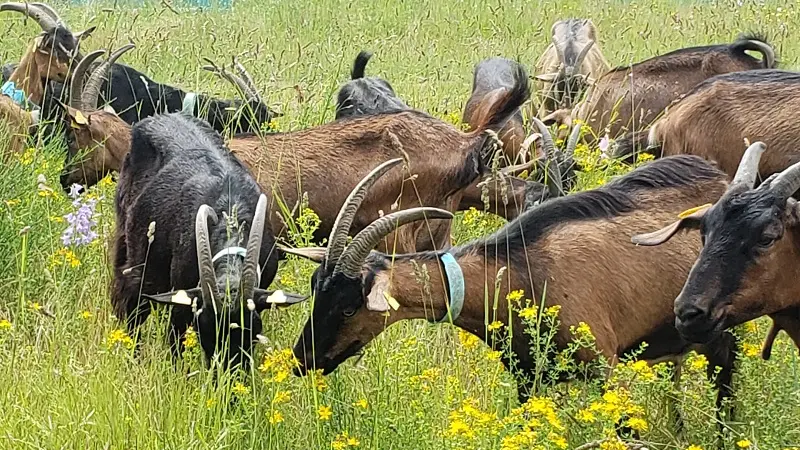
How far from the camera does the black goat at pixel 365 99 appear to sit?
27.6ft

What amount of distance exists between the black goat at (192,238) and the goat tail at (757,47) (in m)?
4.55

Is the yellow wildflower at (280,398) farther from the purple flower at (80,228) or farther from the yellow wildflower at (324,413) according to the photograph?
the purple flower at (80,228)

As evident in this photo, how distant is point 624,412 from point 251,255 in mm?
1828

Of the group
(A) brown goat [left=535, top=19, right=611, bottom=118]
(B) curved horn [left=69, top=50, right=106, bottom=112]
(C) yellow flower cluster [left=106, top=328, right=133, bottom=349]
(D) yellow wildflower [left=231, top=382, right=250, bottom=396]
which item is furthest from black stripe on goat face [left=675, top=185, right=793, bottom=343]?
(A) brown goat [left=535, top=19, right=611, bottom=118]

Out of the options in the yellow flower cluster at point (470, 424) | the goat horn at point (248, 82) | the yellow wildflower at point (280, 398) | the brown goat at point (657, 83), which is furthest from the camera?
the brown goat at point (657, 83)

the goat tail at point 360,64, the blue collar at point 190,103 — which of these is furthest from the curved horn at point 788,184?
the goat tail at point 360,64

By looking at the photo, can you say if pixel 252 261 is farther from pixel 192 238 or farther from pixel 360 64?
pixel 360 64

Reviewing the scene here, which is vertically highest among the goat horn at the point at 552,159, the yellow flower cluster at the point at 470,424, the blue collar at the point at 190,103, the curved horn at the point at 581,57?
the yellow flower cluster at the point at 470,424

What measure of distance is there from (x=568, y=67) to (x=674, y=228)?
5.41 meters

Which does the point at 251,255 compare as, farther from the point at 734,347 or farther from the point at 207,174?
the point at 734,347

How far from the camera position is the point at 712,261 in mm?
4531

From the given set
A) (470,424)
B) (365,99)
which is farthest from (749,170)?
(365,99)

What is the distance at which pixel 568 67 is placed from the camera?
10.1 meters

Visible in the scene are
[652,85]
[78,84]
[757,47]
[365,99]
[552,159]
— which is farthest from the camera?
[652,85]
